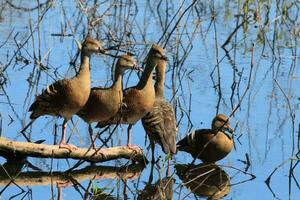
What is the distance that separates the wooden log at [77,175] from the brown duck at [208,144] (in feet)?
1.97

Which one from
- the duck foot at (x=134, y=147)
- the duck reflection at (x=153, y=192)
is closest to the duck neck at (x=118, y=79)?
the duck foot at (x=134, y=147)

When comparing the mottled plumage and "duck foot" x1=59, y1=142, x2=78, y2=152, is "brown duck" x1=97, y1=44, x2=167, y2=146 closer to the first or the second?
the mottled plumage

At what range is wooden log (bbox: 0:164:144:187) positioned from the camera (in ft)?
28.2

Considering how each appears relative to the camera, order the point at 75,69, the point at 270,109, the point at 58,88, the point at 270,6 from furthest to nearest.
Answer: the point at 270,6
the point at 75,69
the point at 270,109
the point at 58,88

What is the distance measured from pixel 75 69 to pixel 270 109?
2.52 m

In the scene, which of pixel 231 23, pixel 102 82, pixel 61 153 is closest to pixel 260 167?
pixel 61 153

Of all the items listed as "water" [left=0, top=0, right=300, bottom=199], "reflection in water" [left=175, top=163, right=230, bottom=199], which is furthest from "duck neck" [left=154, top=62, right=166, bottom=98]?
"reflection in water" [left=175, top=163, right=230, bottom=199]

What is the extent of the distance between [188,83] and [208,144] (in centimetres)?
241

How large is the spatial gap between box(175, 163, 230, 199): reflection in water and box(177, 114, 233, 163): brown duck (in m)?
0.12

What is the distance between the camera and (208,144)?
32.1 ft

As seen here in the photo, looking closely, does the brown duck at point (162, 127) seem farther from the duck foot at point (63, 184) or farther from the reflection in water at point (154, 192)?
the duck foot at point (63, 184)

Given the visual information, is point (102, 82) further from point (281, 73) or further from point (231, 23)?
point (231, 23)

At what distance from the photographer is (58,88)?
901 cm

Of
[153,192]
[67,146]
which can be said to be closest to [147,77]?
[67,146]
